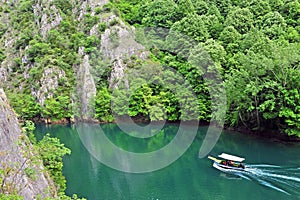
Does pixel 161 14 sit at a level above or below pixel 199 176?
above

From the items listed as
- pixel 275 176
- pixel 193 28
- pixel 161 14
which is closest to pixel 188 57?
pixel 193 28

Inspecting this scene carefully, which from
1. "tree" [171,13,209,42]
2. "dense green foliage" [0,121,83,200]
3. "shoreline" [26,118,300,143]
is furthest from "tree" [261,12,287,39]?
"dense green foliage" [0,121,83,200]

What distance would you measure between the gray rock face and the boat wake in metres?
13.8

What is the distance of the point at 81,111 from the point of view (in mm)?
48562

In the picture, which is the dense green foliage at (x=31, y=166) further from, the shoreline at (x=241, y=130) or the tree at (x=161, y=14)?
the tree at (x=161, y=14)

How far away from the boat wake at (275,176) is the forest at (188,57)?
21.2 ft

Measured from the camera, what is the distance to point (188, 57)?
4469 cm

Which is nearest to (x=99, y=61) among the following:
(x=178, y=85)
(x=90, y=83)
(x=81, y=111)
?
(x=90, y=83)

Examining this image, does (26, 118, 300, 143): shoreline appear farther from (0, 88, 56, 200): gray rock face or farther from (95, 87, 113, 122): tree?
(0, 88, 56, 200): gray rock face

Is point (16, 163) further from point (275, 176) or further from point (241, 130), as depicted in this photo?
point (241, 130)

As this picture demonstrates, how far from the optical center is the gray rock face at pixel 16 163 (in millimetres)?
14065

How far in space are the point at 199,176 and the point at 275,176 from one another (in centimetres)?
505

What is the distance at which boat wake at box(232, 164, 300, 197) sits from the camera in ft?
79.4

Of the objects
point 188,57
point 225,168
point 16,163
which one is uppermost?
point 188,57
